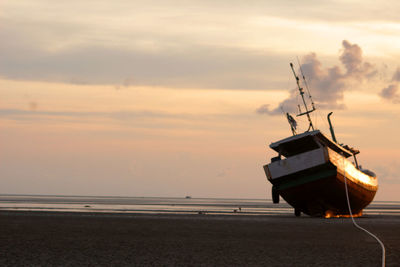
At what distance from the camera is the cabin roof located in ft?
144

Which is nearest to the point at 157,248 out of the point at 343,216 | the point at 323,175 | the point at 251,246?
the point at 251,246

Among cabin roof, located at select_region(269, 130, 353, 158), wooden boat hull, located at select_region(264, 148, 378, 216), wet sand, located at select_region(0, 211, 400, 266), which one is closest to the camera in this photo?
wet sand, located at select_region(0, 211, 400, 266)

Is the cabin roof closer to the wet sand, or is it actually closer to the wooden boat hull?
the wooden boat hull

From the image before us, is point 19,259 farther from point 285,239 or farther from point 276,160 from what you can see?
point 276,160

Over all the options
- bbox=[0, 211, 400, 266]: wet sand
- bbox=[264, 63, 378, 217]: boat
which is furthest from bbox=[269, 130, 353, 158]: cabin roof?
bbox=[0, 211, 400, 266]: wet sand

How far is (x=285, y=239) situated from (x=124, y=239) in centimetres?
651

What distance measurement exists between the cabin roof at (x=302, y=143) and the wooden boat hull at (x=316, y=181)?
44.0 inches

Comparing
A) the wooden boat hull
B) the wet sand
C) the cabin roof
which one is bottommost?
the wet sand

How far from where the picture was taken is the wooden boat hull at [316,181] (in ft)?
143

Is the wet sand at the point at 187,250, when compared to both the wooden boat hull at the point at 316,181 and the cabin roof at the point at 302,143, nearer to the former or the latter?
the wooden boat hull at the point at 316,181

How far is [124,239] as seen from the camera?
74.3 ft

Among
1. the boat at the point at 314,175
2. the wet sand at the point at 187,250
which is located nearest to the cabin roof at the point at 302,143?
the boat at the point at 314,175

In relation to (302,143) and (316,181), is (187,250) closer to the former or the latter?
(316,181)

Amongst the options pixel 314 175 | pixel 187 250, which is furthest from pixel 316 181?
pixel 187 250
